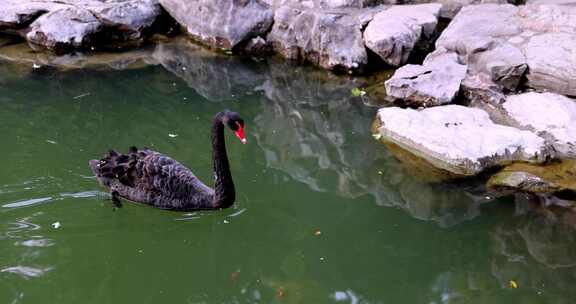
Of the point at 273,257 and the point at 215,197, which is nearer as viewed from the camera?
the point at 273,257

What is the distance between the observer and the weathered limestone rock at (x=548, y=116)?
5.77 m

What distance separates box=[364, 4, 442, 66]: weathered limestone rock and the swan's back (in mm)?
3861

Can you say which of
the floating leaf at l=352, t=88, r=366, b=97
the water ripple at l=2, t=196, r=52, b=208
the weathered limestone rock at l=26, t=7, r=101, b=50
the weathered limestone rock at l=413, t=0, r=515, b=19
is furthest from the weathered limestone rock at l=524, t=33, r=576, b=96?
the weathered limestone rock at l=26, t=7, r=101, b=50

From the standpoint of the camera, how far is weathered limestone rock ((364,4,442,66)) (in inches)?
302

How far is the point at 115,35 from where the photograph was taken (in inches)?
352

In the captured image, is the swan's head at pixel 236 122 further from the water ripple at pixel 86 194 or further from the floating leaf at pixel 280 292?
the water ripple at pixel 86 194

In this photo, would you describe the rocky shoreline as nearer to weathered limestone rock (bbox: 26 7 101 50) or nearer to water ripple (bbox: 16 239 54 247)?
weathered limestone rock (bbox: 26 7 101 50)

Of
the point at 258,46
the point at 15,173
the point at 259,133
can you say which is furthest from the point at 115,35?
the point at 15,173

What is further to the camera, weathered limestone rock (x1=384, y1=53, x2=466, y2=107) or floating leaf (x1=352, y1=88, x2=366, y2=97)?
floating leaf (x1=352, y1=88, x2=366, y2=97)

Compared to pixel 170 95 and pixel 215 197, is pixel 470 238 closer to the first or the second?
pixel 215 197

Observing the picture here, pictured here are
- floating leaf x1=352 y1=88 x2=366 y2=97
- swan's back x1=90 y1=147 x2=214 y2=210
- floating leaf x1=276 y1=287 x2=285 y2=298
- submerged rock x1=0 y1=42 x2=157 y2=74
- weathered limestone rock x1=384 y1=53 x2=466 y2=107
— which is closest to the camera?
floating leaf x1=276 y1=287 x2=285 y2=298

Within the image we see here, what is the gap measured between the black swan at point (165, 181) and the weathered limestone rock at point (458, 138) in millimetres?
2159

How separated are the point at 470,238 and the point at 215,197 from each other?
2012 mm

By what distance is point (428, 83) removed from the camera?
22.5ft
